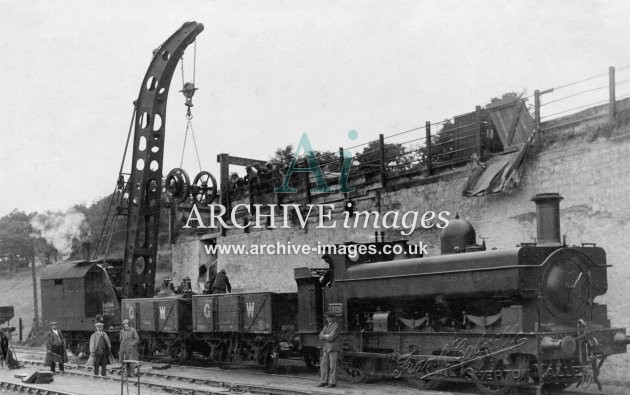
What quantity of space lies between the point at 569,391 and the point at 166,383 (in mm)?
7249

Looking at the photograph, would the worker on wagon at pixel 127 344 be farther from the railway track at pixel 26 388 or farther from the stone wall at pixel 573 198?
the stone wall at pixel 573 198

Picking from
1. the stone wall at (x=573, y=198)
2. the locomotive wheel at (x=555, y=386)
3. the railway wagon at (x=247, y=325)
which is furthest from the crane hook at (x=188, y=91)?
the locomotive wheel at (x=555, y=386)

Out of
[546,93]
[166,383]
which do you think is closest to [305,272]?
[166,383]

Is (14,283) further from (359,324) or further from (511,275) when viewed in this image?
(511,275)

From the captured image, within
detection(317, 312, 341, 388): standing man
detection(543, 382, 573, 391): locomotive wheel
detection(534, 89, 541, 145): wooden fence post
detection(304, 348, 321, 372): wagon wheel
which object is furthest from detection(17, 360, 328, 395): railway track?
detection(534, 89, 541, 145): wooden fence post

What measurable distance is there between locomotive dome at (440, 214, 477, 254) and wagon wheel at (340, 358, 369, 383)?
271 cm

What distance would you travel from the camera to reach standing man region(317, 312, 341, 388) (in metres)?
12.3

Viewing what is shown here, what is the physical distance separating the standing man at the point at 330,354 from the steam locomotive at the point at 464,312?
0.39 metres

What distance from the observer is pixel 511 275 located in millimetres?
9914

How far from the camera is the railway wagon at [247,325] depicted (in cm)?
1475

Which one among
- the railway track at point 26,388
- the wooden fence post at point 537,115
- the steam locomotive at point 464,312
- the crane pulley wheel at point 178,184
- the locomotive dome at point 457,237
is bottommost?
the railway track at point 26,388

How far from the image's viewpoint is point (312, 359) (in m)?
15.4

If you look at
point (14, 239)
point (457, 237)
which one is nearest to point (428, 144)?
point (457, 237)

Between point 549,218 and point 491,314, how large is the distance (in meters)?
1.64
